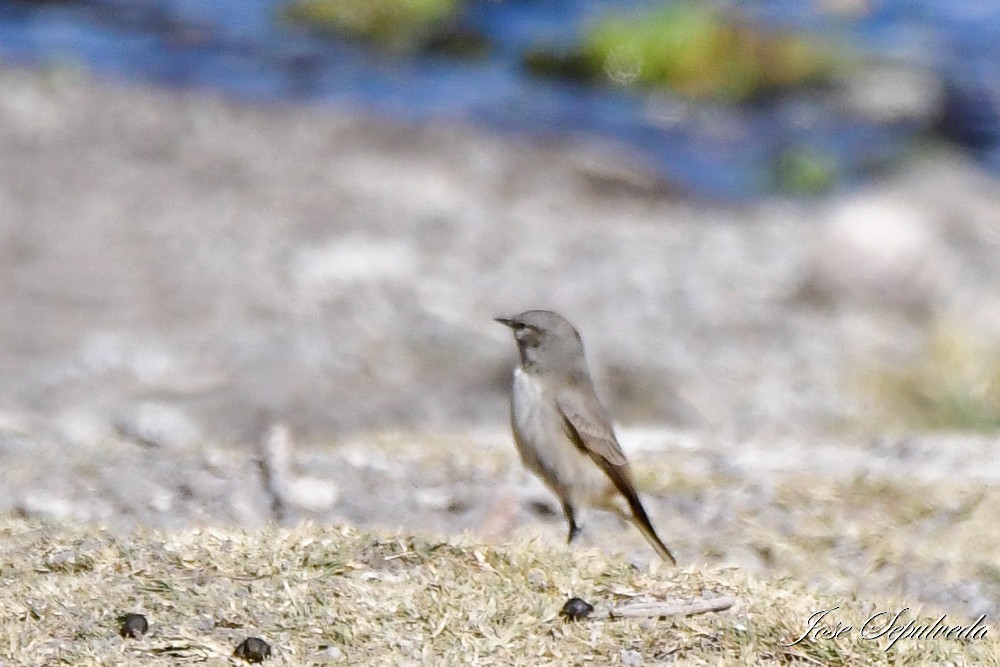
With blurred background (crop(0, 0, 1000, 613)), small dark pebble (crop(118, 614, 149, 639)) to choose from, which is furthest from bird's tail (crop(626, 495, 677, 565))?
small dark pebble (crop(118, 614, 149, 639))

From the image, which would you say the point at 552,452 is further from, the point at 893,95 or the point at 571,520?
the point at 893,95

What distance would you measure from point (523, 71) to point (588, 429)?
689 inches

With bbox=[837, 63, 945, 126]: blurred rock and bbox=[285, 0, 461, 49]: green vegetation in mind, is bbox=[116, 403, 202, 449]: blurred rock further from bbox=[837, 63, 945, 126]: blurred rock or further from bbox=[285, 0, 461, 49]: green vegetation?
bbox=[285, 0, 461, 49]: green vegetation

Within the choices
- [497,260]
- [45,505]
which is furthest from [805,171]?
[45,505]

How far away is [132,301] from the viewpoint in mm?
13656

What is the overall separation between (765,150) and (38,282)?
10.4 metres

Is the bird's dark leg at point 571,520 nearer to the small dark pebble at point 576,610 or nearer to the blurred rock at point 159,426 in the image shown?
the small dark pebble at point 576,610

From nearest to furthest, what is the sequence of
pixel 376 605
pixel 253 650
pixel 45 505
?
pixel 253 650, pixel 376 605, pixel 45 505

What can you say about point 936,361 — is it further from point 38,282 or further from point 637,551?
point 38,282

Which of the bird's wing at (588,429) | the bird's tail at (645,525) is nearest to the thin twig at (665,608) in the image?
the bird's tail at (645,525)

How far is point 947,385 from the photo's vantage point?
39.2ft

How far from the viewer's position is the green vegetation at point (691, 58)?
75.2 feet

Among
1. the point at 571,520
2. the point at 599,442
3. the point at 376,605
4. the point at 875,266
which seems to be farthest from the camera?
the point at 875,266
